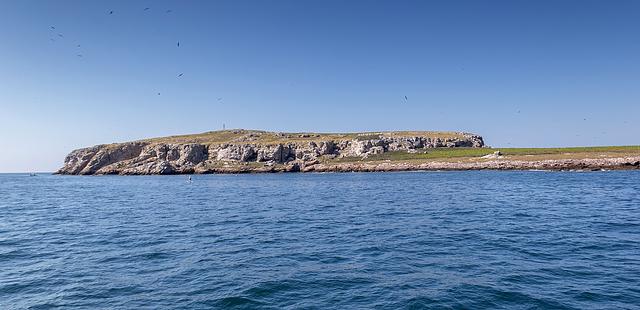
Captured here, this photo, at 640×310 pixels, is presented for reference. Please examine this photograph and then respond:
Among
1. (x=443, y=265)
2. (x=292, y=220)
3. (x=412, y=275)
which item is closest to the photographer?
(x=412, y=275)

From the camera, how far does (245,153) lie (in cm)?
18438

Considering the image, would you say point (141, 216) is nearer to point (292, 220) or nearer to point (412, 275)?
point (292, 220)

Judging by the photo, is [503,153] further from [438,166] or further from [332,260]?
[332,260]

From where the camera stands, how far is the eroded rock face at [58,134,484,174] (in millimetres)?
179875

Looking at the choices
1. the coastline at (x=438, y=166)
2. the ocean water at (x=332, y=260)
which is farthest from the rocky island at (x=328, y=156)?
the ocean water at (x=332, y=260)

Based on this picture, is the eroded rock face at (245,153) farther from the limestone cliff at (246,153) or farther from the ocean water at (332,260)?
the ocean water at (332,260)

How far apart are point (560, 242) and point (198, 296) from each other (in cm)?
2044

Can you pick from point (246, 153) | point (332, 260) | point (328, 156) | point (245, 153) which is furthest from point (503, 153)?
point (332, 260)

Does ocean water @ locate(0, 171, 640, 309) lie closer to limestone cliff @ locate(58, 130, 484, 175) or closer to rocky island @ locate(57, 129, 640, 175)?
rocky island @ locate(57, 129, 640, 175)

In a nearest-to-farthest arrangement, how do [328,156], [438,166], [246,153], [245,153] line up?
[438,166], [328,156], [245,153], [246,153]

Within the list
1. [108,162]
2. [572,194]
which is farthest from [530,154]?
[108,162]

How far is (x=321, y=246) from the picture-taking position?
23656 mm

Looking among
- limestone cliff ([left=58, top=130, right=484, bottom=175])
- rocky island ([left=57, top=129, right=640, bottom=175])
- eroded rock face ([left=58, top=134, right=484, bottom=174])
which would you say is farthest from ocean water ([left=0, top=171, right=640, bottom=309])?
eroded rock face ([left=58, top=134, right=484, bottom=174])

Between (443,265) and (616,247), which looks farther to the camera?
(616,247)
